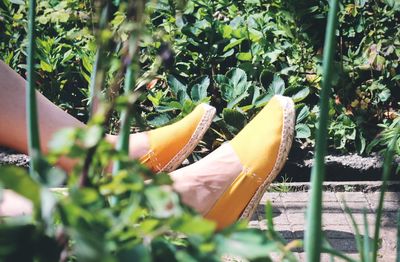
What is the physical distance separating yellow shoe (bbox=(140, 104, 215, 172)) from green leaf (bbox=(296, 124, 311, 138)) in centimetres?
50

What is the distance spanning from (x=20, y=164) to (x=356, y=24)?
1460 mm

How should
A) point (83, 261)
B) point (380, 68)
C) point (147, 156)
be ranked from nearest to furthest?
point (83, 261), point (147, 156), point (380, 68)

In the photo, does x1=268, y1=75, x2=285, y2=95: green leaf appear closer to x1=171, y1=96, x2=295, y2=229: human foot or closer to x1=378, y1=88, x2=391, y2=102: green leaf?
x1=378, y1=88, x2=391, y2=102: green leaf

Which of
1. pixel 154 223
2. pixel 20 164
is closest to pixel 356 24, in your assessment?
pixel 20 164

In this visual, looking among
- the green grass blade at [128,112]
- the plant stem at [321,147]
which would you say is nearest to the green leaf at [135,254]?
the green grass blade at [128,112]

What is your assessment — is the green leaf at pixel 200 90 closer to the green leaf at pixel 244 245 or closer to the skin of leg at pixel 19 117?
the skin of leg at pixel 19 117

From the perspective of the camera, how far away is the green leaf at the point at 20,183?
2.00ft

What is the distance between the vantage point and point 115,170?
0.98m

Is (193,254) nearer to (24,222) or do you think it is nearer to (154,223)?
(154,223)

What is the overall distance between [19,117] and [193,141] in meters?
0.55

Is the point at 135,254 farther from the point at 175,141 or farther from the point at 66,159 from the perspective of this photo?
the point at 175,141

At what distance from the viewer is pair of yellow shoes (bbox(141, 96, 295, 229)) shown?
2.07 m

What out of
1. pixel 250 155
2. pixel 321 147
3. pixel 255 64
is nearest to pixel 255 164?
pixel 250 155

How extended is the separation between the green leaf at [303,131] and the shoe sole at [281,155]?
0.57m
